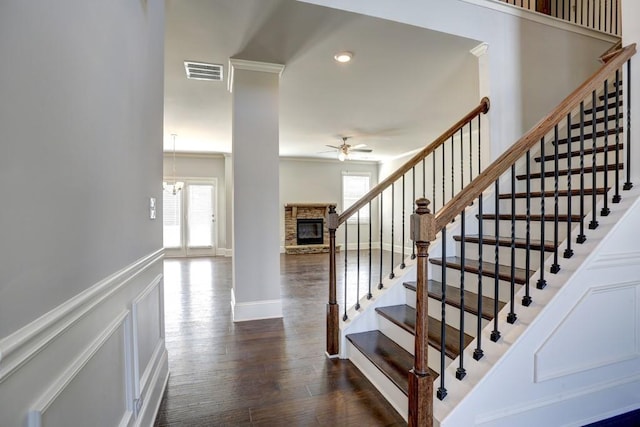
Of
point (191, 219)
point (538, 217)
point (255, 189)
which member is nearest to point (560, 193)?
point (538, 217)

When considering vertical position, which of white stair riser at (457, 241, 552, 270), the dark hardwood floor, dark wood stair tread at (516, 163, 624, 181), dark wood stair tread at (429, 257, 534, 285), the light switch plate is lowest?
the dark hardwood floor

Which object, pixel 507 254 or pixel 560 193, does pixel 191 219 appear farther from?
pixel 560 193

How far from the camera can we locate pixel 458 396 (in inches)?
61.2

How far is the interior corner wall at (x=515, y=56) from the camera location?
2.88 metres

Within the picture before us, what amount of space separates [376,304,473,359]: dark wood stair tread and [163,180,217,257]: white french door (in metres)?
6.85

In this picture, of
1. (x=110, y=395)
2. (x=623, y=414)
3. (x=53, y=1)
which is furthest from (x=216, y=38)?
(x=623, y=414)

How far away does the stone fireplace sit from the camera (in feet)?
29.3

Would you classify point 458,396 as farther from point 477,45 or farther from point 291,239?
point 291,239

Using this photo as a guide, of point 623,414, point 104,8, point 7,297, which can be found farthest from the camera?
point 623,414

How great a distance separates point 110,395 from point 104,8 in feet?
4.67

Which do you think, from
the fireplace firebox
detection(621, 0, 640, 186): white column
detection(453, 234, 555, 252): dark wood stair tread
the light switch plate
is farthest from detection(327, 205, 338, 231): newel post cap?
the fireplace firebox

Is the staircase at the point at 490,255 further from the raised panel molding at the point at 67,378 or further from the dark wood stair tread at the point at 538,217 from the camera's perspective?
the raised panel molding at the point at 67,378

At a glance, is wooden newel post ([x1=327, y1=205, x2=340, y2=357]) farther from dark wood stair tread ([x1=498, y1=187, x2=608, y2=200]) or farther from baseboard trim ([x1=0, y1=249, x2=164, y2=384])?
baseboard trim ([x1=0, y1=249, x2=164, y2=384])

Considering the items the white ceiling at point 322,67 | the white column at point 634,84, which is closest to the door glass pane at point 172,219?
the white ceiling at point 322,67
